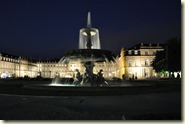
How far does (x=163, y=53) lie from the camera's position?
2479 inches

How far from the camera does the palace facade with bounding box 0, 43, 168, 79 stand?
325 feet

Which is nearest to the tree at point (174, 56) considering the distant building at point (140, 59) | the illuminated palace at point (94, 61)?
the illuminated palace at point (94, 61)

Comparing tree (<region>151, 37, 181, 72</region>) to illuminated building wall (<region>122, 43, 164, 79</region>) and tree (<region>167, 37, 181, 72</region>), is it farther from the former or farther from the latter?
illuminated building wall (<region>122, 43, 164, 79</region>)

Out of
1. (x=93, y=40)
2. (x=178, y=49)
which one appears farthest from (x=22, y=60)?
(x=93, y=40)

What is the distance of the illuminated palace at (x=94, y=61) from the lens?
20.5 meters

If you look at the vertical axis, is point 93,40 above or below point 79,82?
above

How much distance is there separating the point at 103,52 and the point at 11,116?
12.2 meters

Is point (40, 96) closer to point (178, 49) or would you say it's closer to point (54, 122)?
point (54, 122)

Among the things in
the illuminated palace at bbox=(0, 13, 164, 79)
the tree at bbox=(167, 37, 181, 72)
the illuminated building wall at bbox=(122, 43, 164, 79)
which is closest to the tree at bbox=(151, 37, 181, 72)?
the tree at bbox=(167, 37, 181, 72)

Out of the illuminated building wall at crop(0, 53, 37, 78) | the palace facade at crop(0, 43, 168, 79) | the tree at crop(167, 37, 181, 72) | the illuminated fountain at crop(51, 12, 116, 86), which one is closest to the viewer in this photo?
the illuminated fountain at crop(51, 12, 116, 86)

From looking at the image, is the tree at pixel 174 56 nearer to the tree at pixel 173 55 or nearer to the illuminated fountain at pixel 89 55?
the tree at pixel 173 55

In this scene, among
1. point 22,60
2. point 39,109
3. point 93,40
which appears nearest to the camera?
point 39,109

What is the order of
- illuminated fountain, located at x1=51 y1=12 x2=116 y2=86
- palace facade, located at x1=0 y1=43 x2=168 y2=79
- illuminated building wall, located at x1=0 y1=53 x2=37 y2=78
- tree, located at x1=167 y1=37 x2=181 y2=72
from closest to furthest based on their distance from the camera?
1. illuminated fountain, located at x1=51 y1=12 x2=116 y2=86
2. tree, located at x1=167 y1=37 x2=181 y2=72
3. palace facade, located at x1=0 y1=43 x2=168 y2=79
4. illuminated building wall, located at x1=0 y1=53 x2=37 y2=78

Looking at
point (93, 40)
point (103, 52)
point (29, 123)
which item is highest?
point (93, 40)
